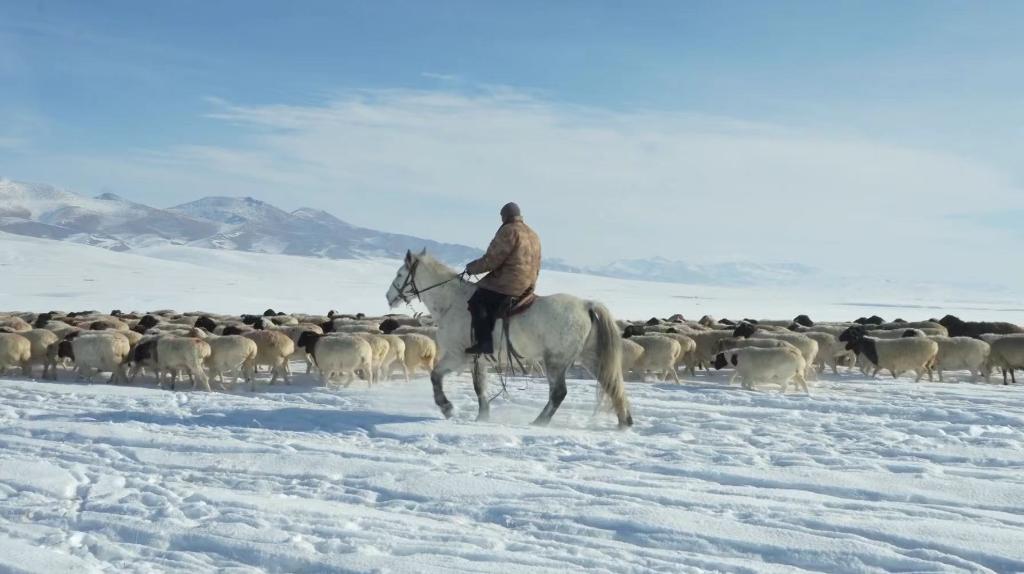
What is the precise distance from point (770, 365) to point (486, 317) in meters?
5.01

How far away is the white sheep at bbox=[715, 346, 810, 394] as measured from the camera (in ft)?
40.1

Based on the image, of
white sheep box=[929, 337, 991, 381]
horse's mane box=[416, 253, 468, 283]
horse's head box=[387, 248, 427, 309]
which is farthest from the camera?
white sheep box=[929, 337, 991, 381]

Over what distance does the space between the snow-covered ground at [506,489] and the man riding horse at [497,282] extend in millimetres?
907

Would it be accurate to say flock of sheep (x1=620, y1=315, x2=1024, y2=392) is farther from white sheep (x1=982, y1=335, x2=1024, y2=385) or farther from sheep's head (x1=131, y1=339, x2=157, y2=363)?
sheep's head (x1=131, y1=339, x2=157, y2=363)

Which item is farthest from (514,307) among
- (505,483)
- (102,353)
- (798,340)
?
(798,340)

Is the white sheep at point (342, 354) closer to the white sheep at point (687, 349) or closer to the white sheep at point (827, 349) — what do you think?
the white sheep at point (687, 349)

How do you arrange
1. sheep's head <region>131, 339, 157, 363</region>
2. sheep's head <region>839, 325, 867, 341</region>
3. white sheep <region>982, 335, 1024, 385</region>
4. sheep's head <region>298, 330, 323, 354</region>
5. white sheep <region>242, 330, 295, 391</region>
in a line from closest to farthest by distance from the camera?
1. sheep's head <region>131, 339, 157, 363</region>
2. white sheep <region>242, 330, 295, 391</region>
3. sheep's head <region>298, 330, 323, 354</region>
4. white sheep <region>982, 335, 1024, 385</region>
5. sheep's head <region>839, 325, 867, 341</region>

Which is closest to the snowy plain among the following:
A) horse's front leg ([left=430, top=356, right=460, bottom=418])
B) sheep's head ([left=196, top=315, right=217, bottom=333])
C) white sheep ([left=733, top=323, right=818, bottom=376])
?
horse's front leg ([left=430, top=356, right=460, bottom=418])

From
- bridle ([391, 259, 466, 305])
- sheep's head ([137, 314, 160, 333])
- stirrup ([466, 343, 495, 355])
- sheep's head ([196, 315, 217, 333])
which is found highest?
bridle ([391, 259, 466, 305])

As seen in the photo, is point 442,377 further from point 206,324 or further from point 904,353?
point 206,324

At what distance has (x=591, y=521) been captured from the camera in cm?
543

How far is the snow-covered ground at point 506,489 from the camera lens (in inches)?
192

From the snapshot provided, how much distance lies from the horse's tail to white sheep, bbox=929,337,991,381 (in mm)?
8637

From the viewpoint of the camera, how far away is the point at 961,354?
15117 mm
